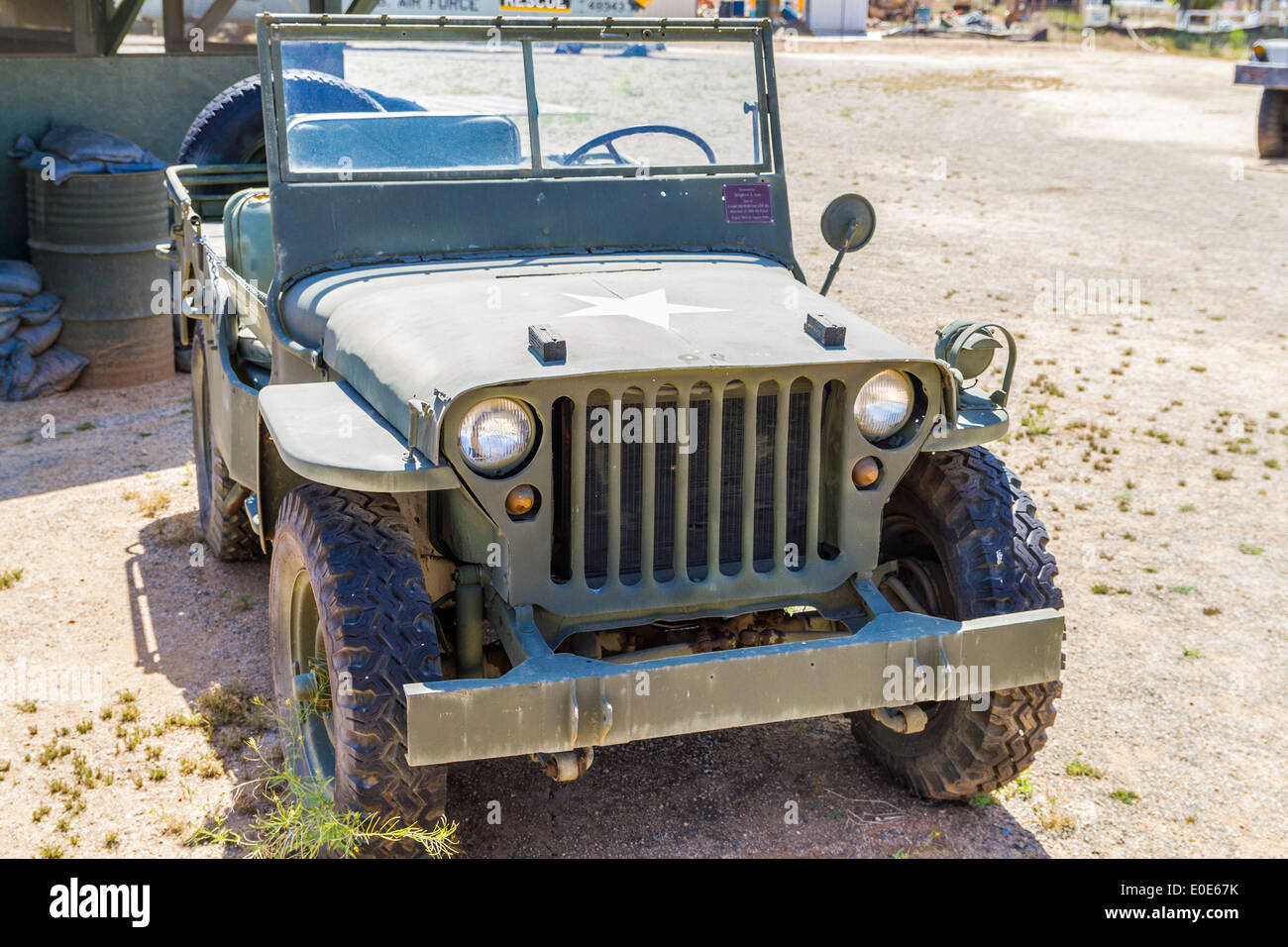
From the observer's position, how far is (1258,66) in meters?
16.2

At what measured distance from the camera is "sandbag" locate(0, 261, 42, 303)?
26.5 ft

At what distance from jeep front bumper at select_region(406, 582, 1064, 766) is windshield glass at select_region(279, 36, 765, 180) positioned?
1.81m

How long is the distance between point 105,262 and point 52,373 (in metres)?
0.76

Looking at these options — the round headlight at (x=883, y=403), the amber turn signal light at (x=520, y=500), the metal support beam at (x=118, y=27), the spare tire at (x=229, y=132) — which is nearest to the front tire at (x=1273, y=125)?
the metal support beam at (x=118, y=27)

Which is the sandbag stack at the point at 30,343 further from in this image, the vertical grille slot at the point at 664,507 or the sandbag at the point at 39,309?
the vertical grille slot at the point at 664,507

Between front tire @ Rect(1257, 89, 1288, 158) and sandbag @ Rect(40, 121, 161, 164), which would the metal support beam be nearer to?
sandbag @ Rect(40, 121, 161, 164)

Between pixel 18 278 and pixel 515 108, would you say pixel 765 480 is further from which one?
pixel 18 278

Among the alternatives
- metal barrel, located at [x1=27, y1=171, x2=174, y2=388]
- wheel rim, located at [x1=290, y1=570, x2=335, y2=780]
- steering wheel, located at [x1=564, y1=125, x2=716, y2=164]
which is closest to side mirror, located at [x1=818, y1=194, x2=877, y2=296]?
steering wheel, located at [x1=564, y1=125, x2=716, y2=164]

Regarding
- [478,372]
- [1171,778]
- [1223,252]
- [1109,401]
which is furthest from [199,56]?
[1223,252]

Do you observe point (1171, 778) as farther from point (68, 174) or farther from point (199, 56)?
point (199, 56)

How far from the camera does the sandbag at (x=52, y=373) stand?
802 cm

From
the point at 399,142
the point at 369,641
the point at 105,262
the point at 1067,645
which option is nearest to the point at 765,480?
the point at 369,641

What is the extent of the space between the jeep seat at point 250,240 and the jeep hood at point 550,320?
0.85 metres

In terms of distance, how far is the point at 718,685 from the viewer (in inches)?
120
